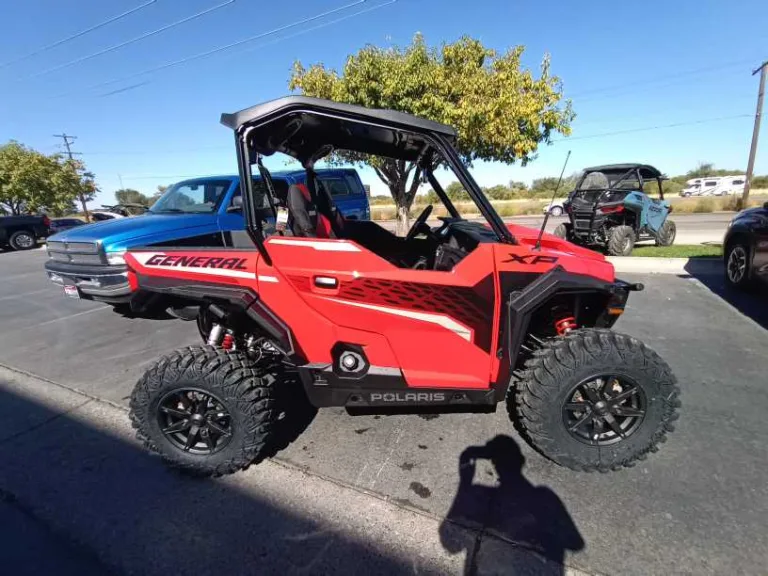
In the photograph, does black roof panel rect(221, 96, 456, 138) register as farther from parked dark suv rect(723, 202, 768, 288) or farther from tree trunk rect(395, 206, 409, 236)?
tree trunk rect(395, 206, 409, 236)

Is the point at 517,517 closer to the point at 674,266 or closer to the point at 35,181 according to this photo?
the point at 674,266

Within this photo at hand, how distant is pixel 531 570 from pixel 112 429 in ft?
9.60

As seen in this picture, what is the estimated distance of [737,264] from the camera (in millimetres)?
5387

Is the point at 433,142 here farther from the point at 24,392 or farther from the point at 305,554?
the point at 24,392

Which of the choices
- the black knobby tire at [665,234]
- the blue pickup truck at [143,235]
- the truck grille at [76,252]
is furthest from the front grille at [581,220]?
the truck grille at [76,252]

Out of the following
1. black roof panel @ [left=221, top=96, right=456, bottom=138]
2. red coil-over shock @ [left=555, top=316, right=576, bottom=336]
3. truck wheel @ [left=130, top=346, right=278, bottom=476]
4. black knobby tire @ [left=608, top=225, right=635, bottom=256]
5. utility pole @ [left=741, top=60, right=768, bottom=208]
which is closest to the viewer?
black roof panel @ [left=221, top=96, right=456, bottom=138]

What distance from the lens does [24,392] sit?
11.2ft

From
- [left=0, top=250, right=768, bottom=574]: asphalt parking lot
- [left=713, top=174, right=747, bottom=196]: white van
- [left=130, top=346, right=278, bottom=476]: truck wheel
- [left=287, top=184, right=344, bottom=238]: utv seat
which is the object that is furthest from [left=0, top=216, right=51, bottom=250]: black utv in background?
[left=713, top=174, right=747, bottom=196]: white van

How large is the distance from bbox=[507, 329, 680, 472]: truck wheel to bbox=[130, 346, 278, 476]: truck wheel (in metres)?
1.58

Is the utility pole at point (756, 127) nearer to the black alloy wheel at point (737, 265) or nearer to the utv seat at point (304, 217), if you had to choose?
A: the black alloy wheel at point (737, 265)

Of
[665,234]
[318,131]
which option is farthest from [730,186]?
[318,131]

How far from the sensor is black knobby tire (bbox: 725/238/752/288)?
5066 mm

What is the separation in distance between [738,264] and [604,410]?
5.00 meters

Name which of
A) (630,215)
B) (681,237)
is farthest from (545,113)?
(681,237)
